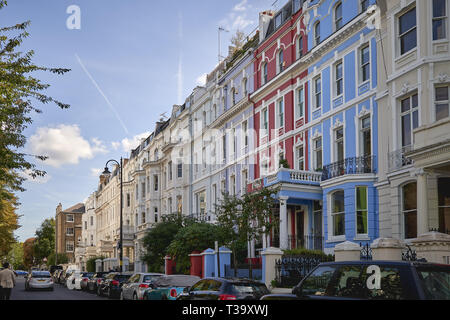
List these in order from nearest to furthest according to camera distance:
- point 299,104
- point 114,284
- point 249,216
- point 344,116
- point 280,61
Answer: point 249,216 < point 344,116 < point 114,284 < point 299,104 < point 280,61

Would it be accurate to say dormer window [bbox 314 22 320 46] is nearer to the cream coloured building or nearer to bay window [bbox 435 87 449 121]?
the cream coloured building

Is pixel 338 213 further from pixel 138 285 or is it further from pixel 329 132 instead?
pixel 138 285

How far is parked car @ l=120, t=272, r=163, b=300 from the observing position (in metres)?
22.2

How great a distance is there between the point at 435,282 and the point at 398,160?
14.2 meters

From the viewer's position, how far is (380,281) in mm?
8766

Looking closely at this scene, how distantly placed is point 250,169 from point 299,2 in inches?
405

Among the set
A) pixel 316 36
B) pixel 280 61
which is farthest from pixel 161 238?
pixel 316 36

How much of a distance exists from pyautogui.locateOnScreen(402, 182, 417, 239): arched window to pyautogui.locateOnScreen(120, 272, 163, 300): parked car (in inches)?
382

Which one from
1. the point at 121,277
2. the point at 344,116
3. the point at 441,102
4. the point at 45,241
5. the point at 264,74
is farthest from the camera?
the point at 45,241

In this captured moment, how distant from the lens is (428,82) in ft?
67.2

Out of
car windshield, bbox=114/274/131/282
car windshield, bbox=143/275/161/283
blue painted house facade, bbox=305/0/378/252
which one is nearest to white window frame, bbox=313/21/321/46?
blue painted house facade, bbox=305/0/378/252
